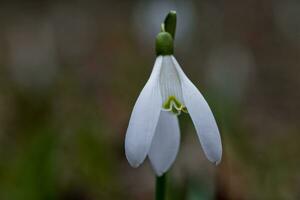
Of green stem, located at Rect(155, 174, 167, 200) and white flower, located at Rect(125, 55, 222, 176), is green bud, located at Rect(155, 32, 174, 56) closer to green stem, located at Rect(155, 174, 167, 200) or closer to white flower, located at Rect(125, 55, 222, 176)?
white flower, located at Rect(125, 55, 222, 176)

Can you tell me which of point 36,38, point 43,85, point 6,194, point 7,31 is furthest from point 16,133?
point 7,31

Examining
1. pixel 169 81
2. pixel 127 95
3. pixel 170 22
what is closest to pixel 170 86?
pixel 169 81

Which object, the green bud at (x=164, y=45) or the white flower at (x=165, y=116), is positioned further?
the green bud at (x=164, y=45)

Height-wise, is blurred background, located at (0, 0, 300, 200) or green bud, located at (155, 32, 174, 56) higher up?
green bud, located at (155, 32, 174, 56)

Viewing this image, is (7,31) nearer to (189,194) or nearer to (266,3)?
(266,3)

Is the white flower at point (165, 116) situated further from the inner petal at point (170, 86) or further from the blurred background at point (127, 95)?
the blurred background at point (127, 95)

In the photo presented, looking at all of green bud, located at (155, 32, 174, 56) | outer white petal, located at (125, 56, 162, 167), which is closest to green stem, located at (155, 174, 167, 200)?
outer white petal, located at (125, 56, 162, 167)

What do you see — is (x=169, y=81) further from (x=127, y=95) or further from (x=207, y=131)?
(x=127, y=95)

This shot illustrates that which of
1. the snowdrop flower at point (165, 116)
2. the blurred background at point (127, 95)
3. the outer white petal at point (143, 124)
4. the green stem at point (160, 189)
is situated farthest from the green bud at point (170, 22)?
the blurred background at point (127, 95)
